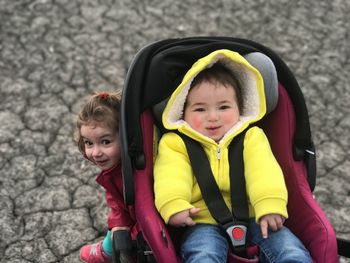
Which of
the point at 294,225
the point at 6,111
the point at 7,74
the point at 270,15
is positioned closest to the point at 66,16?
the point at 7,74

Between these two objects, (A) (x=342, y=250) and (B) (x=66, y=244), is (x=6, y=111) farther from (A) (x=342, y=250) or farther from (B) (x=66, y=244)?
(A) (x=342, y=250)

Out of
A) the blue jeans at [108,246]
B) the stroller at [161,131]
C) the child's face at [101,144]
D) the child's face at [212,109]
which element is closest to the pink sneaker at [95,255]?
the blue jeans at [108,246]

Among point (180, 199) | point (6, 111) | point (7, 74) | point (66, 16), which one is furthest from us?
point (66, 16)

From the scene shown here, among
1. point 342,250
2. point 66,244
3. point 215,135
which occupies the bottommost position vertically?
point 66,244

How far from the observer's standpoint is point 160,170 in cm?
218

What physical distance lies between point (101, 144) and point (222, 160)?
51 cm

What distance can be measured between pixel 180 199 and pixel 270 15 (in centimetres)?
325

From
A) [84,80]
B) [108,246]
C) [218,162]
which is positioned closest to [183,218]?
[218,162]

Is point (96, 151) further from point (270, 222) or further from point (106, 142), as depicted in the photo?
point (270, 222)

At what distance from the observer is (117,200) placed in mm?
2326

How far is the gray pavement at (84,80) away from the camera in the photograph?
10.2 ft

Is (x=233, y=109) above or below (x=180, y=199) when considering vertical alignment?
above

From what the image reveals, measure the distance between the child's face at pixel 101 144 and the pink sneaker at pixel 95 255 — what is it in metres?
0.50

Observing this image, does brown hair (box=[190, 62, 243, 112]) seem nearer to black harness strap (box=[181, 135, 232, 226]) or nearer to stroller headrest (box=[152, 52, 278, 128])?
stroller headrest (box=[152, 52, 278, 128])
